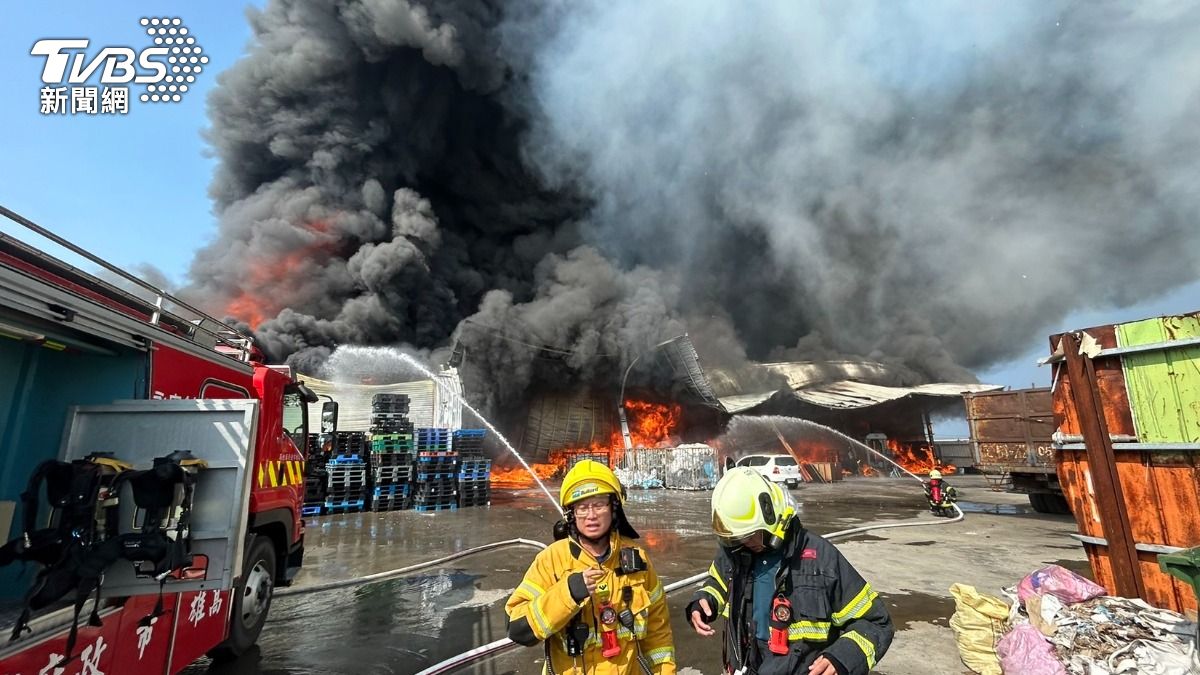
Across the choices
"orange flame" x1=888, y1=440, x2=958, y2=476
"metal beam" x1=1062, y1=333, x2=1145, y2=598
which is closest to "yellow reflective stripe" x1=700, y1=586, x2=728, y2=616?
"metal beam" x1=1062, y1=333, x2=1145, y2=598

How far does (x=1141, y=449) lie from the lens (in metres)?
3.57

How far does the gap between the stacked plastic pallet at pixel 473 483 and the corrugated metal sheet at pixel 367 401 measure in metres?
5.09

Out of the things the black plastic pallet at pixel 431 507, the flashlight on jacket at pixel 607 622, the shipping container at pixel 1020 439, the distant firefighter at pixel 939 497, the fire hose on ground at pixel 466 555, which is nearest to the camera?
the flashlight on jacket at pixel 607 622

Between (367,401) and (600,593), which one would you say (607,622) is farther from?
(367,401)

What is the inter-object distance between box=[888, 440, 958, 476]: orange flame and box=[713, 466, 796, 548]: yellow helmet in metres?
31.4

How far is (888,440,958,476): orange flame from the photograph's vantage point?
2811 centimetres

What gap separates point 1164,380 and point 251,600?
22.8ft

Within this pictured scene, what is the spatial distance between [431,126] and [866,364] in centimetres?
3024

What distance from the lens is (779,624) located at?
1.90 metres

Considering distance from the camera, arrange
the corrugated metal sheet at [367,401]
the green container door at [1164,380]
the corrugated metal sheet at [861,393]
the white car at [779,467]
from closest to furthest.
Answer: the green container door at [1164,380] < the white car at [779,467] < the corrugated metal sheet at [367,401] < the corrugated metal sheet at [861,393]

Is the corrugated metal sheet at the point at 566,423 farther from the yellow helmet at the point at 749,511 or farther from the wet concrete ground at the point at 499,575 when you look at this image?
the yellow helmet at the point at 749,511

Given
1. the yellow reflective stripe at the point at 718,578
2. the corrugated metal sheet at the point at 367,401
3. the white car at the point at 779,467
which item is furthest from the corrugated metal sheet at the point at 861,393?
the yellow reflective stripe at the point at 718,578

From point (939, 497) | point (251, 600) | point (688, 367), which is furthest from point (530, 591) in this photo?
point (688, 367)

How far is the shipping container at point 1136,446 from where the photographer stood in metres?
3.40
